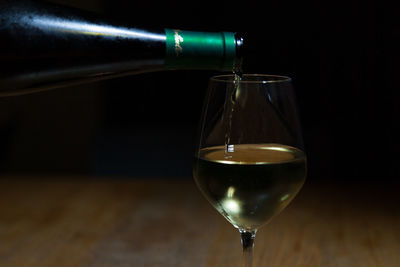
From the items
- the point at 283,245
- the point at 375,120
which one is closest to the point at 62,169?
the point at 375,120

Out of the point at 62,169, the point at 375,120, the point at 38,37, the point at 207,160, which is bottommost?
the point at 62,169

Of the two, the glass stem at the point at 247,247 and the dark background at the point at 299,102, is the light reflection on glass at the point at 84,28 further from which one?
the dark background at the point at 299,102

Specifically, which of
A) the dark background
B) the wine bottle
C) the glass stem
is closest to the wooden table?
the glass stem

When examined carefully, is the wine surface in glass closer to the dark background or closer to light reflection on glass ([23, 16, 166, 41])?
light reflection on glass ([23, 16, 166, 41])

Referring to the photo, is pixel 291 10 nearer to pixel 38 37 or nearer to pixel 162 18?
pixel 162 18

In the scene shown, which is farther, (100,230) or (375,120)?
(375,120)
